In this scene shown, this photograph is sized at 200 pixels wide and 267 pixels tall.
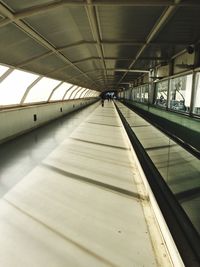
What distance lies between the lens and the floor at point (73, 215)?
2.52 m

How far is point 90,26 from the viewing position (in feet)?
18.2

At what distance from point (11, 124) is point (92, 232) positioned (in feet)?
20.6

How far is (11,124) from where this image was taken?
830 cm

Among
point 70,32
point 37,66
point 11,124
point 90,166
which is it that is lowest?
point 90,166

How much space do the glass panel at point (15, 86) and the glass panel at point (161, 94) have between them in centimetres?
582

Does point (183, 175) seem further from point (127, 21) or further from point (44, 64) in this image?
point (44, 64)

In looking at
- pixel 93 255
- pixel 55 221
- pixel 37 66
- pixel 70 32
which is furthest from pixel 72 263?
pixel 37 66

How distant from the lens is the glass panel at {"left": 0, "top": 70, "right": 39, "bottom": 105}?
10359 millimetres

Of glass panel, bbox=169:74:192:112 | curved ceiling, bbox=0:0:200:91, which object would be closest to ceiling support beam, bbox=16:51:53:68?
curved ceiling, bbox=0:0:200:91

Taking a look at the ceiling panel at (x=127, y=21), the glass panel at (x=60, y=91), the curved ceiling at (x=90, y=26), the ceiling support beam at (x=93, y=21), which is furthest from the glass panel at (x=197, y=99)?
the glass panel at (x=60, y=91)

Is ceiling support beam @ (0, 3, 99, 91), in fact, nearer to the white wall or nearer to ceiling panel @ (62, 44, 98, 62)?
ceiling panel @ (62, 44, 98, 62)

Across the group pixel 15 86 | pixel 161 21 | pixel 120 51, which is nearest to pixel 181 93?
pixel 120 51

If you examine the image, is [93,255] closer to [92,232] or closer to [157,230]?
[92,232]

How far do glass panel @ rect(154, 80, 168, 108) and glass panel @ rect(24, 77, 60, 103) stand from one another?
6.06m
